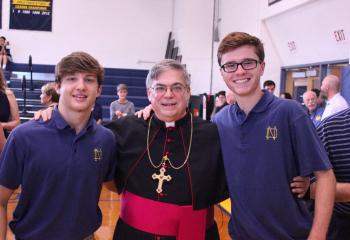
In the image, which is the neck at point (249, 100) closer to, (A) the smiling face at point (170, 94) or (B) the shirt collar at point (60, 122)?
(A) the smiling face at point (170, 94)

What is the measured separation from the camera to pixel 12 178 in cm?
193

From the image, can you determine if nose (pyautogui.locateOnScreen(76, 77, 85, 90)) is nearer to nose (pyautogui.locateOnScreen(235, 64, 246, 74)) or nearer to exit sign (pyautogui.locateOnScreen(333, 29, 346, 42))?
nose (pyautogui.locateOnScreen(235, 64, 246, 74))

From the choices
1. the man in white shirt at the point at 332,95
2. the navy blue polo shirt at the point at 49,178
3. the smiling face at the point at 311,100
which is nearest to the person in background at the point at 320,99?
the smiling face at the point at 311,100

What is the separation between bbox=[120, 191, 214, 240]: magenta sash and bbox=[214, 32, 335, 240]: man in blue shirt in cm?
21

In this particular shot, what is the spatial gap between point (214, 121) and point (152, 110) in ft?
1.24

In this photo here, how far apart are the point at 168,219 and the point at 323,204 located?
79 centimetres

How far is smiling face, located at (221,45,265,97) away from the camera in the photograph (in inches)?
78.2

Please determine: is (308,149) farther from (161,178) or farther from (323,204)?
(161,178)

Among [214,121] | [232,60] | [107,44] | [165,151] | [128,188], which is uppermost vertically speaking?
[107,44]

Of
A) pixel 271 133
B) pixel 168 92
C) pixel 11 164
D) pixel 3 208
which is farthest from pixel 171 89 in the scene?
pixel 3 208

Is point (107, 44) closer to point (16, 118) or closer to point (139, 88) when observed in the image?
point (139, 88)

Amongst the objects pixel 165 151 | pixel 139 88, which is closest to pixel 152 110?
pixel 165 151

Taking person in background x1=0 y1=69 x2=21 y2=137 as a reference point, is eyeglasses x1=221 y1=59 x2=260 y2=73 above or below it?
above

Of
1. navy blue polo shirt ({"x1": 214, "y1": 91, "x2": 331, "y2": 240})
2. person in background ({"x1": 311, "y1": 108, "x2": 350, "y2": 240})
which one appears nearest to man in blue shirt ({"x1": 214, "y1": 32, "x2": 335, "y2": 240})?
navy blue polo shirt ({"x1": 214, "y1": 91, "x2": 331, "y2": 240})
